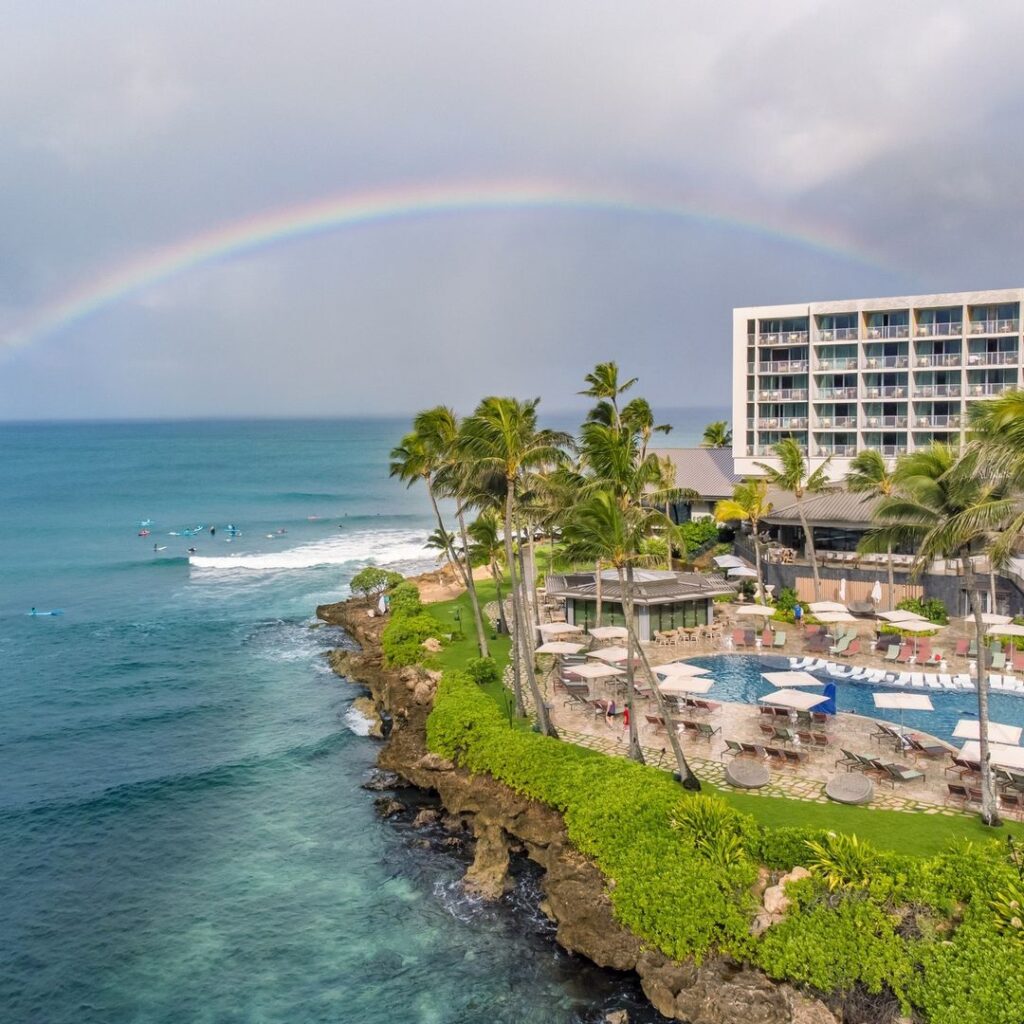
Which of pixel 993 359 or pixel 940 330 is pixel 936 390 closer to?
pixel 993 359

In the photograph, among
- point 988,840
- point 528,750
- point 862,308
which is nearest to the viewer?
point 988,840

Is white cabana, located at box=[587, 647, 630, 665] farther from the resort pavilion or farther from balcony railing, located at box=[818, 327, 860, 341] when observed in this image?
balcony railing, located at box=[818, 327, 860, 341]

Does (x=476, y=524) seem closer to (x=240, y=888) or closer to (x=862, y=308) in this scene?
(x=240, y=888)

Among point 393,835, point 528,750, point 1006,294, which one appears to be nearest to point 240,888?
point 393,835

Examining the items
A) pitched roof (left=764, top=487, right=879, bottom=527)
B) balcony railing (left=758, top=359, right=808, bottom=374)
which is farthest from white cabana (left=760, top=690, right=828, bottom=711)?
balcony railing (left=758, top=359, right=808, bottom=374)

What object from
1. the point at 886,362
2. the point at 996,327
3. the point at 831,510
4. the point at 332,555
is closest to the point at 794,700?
the point at 831,510

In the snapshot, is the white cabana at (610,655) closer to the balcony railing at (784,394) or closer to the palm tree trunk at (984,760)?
the palm tree trunk at (984,760)
